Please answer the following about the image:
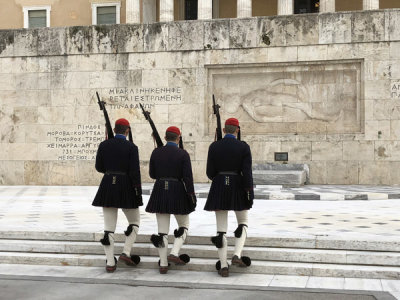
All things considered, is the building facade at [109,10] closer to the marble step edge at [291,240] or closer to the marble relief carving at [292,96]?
the marble relief carving at [292,96]

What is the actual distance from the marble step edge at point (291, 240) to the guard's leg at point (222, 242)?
95 centimetres

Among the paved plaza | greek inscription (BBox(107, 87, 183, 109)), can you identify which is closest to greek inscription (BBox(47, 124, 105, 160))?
greek inscription (BBox(107, 87, 183, 109))

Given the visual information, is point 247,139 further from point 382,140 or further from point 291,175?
point 382,140

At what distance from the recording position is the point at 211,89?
20.1 metres

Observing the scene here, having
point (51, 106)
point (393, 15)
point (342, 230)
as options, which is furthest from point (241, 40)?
point (342, 230)

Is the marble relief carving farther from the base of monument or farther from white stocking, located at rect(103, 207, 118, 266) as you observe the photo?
white stocking, located at rect(103, 207, 118, 266)

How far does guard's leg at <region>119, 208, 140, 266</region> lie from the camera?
302 inches

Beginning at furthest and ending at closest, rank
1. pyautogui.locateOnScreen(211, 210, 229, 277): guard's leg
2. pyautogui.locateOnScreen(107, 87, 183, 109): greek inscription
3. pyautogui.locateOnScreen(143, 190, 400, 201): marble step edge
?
pyautogui.locateOnScreen(107, 87, 183, 109): greek inscription
pyautogui.locateOnScreen(143, 190, 400, 201): marble step edge
pyautogui.locateOnScreen(211, 210, 229, 277): guard's leg

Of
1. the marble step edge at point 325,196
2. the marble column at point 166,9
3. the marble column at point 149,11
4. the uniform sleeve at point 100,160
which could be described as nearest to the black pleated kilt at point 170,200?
the uniform sleeve at point 100,160

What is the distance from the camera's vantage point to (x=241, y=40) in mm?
19625

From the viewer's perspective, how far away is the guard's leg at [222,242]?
23.5ft

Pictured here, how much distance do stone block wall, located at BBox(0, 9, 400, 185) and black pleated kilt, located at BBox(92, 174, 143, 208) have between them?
1207 centimetres

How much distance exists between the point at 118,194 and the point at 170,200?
0.71 metres

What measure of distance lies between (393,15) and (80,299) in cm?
1579
